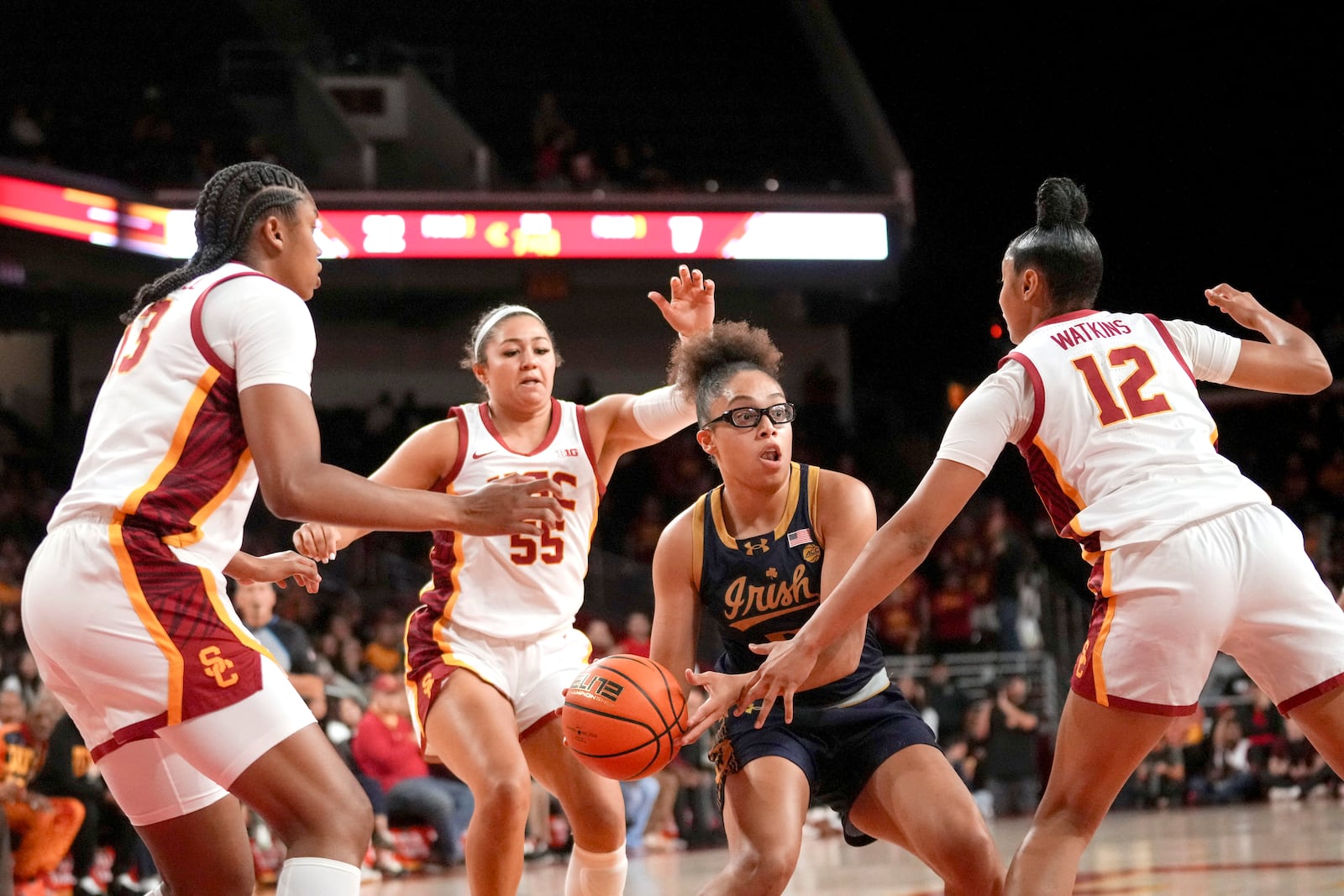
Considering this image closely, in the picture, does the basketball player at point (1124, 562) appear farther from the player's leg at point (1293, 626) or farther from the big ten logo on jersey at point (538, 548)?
the big ten logo on jersey at point (538, 548)

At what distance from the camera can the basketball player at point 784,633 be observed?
3.95 m

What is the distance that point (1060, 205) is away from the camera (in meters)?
4.01

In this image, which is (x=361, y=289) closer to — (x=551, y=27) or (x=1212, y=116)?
(x=551, y=27)

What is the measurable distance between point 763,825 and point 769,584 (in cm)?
75

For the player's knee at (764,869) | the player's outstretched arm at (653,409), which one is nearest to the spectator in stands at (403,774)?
the player's outstretched arm at (653,409)

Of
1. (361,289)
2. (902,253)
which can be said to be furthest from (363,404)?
(902,253)

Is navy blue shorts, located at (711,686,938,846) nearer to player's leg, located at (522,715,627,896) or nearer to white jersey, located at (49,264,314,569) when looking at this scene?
player's leg, located at (522,715,627,896)

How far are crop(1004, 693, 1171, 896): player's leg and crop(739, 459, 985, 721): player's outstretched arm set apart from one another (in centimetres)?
56

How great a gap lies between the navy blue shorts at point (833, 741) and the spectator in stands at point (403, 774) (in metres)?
6.06

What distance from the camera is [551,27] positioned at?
20219 mm

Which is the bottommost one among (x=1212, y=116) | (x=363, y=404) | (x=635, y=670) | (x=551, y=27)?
(x=635, y=670)

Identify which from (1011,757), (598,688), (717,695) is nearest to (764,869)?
(717,695)

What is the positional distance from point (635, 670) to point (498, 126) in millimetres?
15620

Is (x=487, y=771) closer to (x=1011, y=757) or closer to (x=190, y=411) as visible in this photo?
(x=190, y=411)
